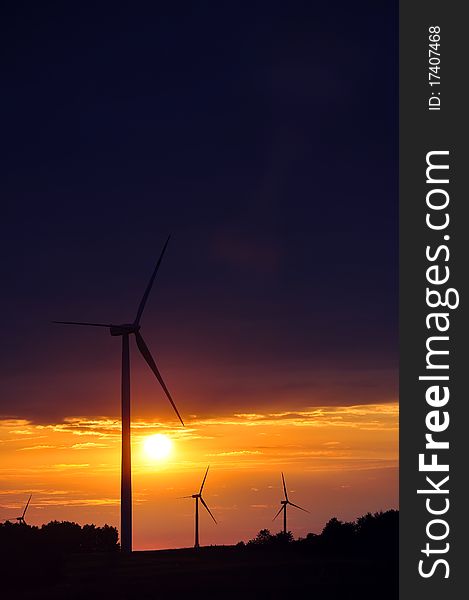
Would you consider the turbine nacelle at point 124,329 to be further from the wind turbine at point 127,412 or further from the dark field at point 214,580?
the dark field at point 214,580

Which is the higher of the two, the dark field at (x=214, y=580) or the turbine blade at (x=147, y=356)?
the turbine blade at (x=147, y=356)

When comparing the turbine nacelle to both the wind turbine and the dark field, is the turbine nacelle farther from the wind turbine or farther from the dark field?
the dark field

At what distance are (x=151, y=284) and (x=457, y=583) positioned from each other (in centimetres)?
8155

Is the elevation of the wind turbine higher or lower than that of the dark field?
higher

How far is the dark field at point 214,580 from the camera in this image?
12675 cm

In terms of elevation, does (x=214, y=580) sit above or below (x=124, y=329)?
below

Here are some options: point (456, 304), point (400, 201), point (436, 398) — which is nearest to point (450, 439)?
point (436, 398)

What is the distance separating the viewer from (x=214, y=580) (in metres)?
148

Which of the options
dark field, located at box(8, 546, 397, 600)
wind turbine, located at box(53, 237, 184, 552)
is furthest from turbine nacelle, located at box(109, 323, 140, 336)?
dark field, located at box(8, 546, 397, 600)

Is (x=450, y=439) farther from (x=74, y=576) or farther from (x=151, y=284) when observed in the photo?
(x=74, y=576)

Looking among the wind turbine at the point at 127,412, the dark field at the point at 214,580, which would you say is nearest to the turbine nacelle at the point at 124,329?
the wind turbine at the point at 127,412

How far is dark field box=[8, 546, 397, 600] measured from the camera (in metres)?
127

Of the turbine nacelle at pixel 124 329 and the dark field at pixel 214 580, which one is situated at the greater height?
the turbine nacelle at pixel 124 329

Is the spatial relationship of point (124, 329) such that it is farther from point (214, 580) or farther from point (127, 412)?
point (214, 580)
